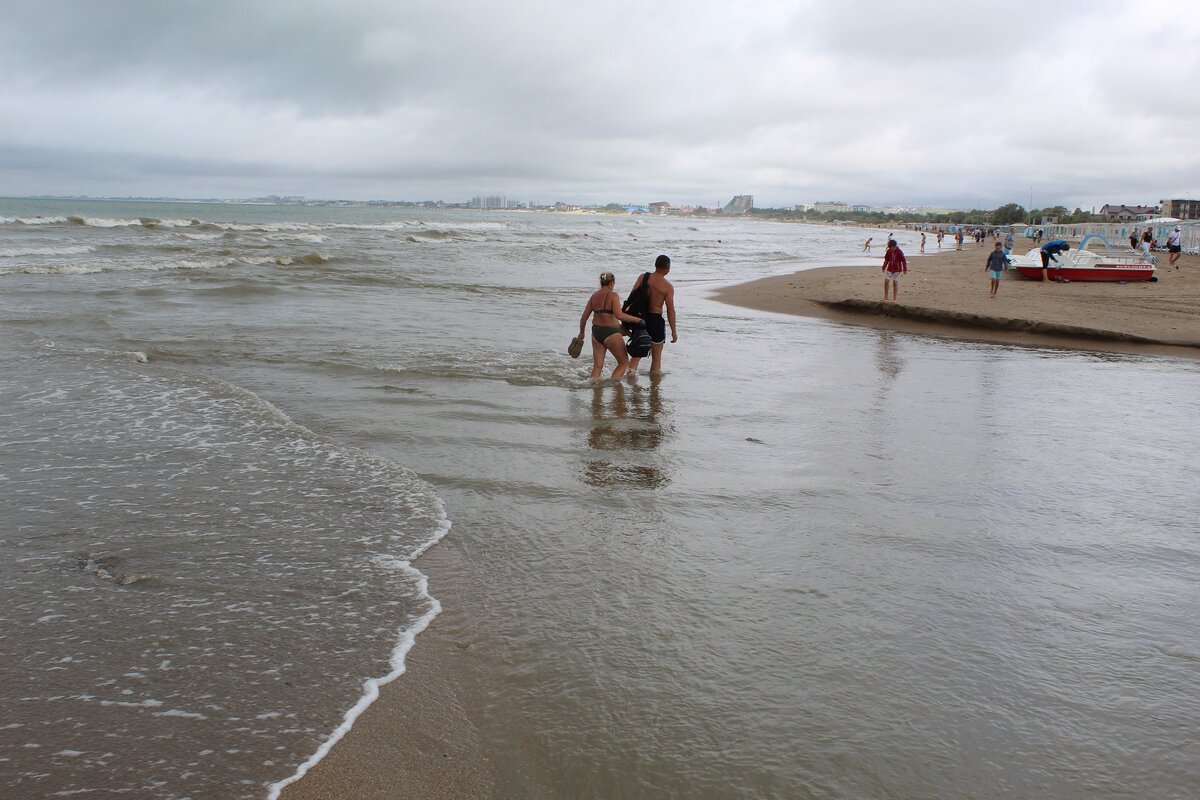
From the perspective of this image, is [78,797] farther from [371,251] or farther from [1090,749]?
[371,251]

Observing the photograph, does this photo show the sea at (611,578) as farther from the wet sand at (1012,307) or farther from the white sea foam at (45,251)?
the white sea foam at (45,251)

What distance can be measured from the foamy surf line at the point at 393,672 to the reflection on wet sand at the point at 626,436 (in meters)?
1.57

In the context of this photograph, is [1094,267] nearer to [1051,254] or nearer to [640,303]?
[1051,254]

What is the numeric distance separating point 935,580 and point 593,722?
210 centimetres

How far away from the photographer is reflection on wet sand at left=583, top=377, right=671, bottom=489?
18.5 feet

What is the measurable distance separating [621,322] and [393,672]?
671cm

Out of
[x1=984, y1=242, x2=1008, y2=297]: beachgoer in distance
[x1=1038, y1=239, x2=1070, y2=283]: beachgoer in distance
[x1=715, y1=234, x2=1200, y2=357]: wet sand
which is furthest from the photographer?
[x1=1038, y1=239, x2=1070, y2=283]: beachgoer in distance

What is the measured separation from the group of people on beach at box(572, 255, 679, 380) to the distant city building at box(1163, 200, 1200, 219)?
13328cm

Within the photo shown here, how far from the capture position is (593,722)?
283 cm

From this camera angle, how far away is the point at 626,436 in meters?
6.78

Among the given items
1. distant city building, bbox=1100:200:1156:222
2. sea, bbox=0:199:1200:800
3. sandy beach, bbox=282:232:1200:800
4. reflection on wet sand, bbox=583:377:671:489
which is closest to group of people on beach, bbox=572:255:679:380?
reflection on wet sand, bbox=583:377:671:489

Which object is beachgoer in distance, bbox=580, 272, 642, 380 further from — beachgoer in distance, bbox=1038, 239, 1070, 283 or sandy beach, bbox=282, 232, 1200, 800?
beachgoer in distance, bbox=1038, 239, 1070, 283

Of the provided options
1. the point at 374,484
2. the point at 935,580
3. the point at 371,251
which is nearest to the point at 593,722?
the point at 935,580

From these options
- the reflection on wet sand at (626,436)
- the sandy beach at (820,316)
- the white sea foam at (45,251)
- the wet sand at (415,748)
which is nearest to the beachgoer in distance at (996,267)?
the sandy beach at (820,316)
